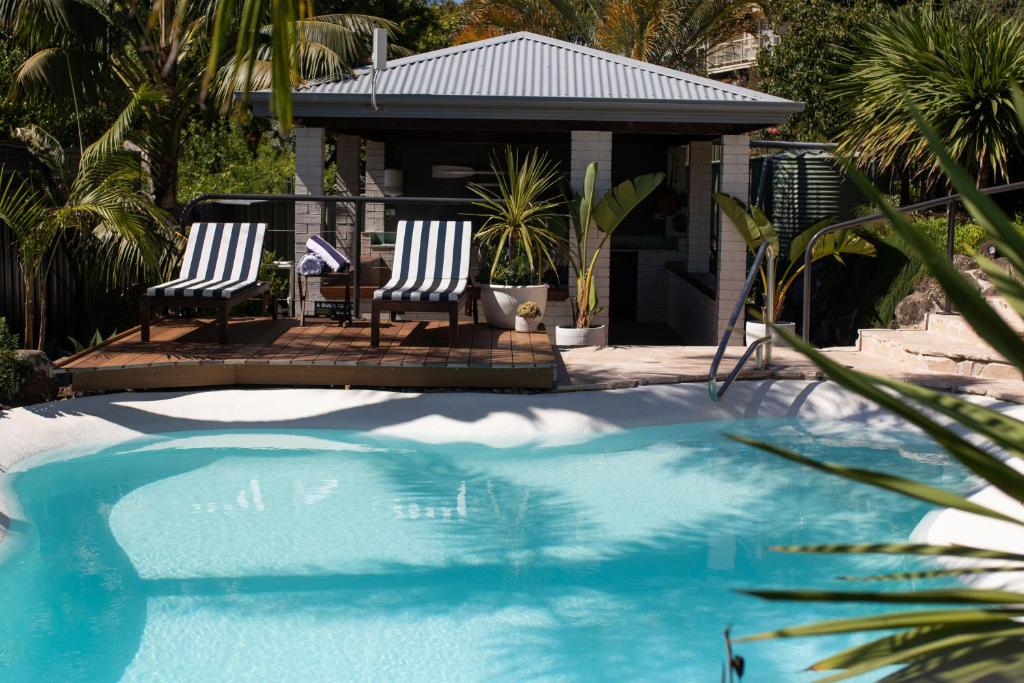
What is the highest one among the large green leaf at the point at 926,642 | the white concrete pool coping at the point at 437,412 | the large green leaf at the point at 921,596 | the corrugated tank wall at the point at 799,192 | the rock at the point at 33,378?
the corrugated tank wall at the point at 799,192

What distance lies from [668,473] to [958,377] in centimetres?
342

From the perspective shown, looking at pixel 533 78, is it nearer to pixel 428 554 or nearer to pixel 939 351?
pixel 939 351

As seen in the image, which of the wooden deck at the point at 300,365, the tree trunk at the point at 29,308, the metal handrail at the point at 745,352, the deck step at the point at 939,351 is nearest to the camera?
the metal handrail at the point at 745,352

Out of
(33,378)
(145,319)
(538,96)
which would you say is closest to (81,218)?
(145,319)

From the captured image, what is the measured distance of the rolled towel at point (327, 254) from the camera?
1294 cm

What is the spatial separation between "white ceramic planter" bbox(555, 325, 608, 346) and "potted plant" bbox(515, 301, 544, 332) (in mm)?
485

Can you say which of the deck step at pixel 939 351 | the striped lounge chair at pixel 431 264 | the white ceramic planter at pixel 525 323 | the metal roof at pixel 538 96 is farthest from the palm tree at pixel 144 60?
the deck step at pixel 939 351

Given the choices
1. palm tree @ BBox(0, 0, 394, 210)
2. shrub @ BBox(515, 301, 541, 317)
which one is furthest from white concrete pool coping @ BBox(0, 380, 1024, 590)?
palm tree @ BBox(0, 0, 394, 210)

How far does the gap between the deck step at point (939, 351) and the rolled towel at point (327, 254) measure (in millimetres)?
5791

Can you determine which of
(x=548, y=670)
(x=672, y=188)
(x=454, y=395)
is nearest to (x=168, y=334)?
Result: (x=454, y=395)

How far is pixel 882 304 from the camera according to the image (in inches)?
563

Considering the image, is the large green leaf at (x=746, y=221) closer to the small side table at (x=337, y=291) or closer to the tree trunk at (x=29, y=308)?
the small side table at (x=337, y=291)

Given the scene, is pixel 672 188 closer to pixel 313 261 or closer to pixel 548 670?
pixel 313 261

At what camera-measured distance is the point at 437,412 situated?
33.0ft
